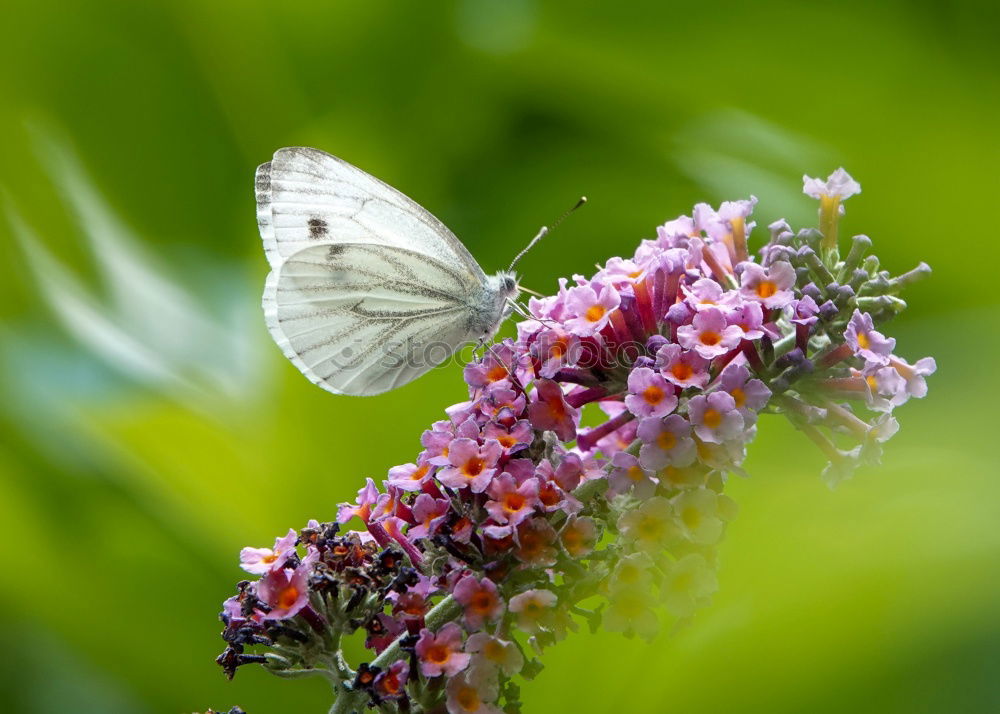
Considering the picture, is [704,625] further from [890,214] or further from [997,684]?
[890,214]

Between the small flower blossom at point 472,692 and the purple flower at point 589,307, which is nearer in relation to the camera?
the small flower blossom at point 472,692

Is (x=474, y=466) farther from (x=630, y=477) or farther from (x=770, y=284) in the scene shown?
(x=770, y=284)

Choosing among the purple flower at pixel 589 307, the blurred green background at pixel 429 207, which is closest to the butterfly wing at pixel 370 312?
the blurred green background at pixel 429 207

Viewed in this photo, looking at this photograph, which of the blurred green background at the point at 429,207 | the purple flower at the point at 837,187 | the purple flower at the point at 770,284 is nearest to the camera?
the blurred green background at the point at 429,207

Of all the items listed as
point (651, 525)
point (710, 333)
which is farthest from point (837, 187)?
point (651, 525)

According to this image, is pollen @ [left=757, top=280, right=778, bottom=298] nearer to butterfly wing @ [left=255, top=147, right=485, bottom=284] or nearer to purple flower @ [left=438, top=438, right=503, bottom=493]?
purple flower @ [left=438, top=438, right=503, bottom=493]

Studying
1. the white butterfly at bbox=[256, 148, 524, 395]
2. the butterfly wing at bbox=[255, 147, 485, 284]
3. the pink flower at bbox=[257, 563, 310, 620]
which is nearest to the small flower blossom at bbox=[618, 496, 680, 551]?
the pink flower at bbox=[257, 563, 310, 620]

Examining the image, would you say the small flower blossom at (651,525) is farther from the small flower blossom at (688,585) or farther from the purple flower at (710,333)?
the purple flower at (710,333)
